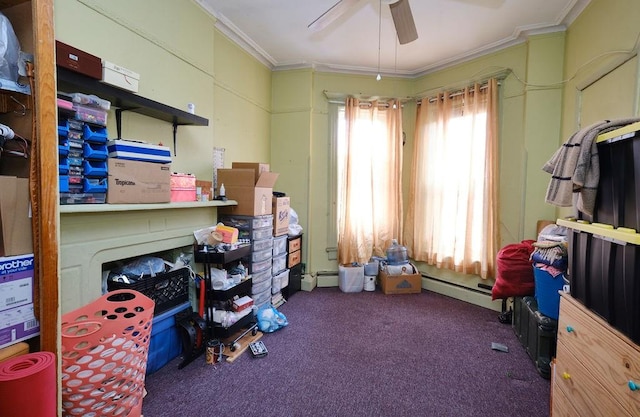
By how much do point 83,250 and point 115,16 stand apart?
1450 mm

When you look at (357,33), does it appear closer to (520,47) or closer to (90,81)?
(520,47)

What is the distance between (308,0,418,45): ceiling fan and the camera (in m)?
1.94

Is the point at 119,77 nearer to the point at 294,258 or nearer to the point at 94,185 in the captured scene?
the point at 94,185

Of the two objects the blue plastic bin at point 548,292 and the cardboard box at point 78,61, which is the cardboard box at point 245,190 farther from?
the blue plastic bin at point 548,292

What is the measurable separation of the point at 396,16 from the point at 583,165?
169 centimetres

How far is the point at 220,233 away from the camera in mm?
2291

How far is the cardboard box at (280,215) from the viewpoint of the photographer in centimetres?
300

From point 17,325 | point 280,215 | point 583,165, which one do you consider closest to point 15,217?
point 17,325

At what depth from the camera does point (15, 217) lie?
849 mm

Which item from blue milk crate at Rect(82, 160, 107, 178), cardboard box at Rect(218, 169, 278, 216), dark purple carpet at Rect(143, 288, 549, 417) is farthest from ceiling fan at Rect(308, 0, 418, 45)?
dark purple carpet at Rect(143, 288, 549, 417)

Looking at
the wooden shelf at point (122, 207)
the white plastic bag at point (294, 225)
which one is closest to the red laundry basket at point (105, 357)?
the wooden shelf at point (122, 207)

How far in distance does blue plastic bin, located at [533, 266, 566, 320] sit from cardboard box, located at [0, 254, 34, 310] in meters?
2.72

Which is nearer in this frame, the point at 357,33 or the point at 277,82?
the point at 357,33

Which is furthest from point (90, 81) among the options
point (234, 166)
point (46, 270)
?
point (234, 166)
